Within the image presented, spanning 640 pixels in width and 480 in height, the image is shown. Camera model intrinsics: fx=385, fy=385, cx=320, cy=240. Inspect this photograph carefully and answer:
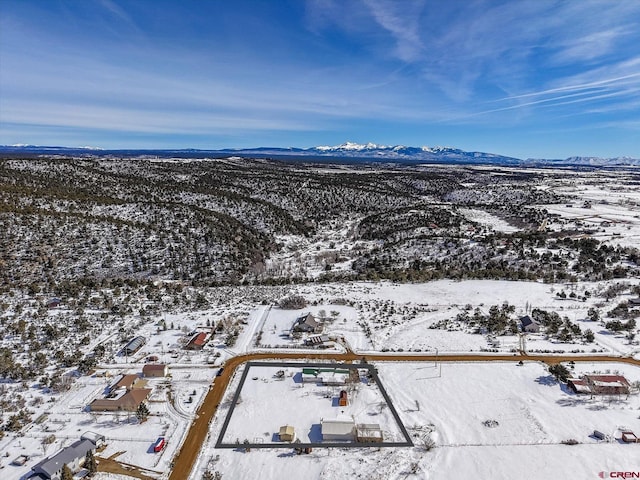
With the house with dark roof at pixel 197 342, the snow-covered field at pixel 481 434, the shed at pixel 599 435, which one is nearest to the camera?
the snow-covered field at pixel 481 434

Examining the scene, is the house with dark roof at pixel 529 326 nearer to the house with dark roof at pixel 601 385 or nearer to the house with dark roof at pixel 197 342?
the house with dark roof at pixel 601 385

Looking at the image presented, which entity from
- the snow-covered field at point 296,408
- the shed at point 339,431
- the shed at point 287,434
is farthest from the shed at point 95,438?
the shed at point 339,431

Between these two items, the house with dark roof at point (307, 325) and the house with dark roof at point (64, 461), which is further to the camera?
the house with dark roof at point (307, 325)

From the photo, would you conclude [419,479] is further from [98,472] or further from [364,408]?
[98,472]

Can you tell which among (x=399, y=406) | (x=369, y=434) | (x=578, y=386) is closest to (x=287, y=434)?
(x=369, y=434)

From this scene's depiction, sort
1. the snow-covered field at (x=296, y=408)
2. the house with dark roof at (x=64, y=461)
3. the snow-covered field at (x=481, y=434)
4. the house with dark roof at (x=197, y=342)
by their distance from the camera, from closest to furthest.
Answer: the house with dark roof at (x=64, y=461) → the snow-covered field at (x=481, y=434) → the snow-covered field at (x=296, y=408) → the house with dark roof at (x=197, y=342)

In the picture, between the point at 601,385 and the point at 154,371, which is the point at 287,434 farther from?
the point at 601,385
